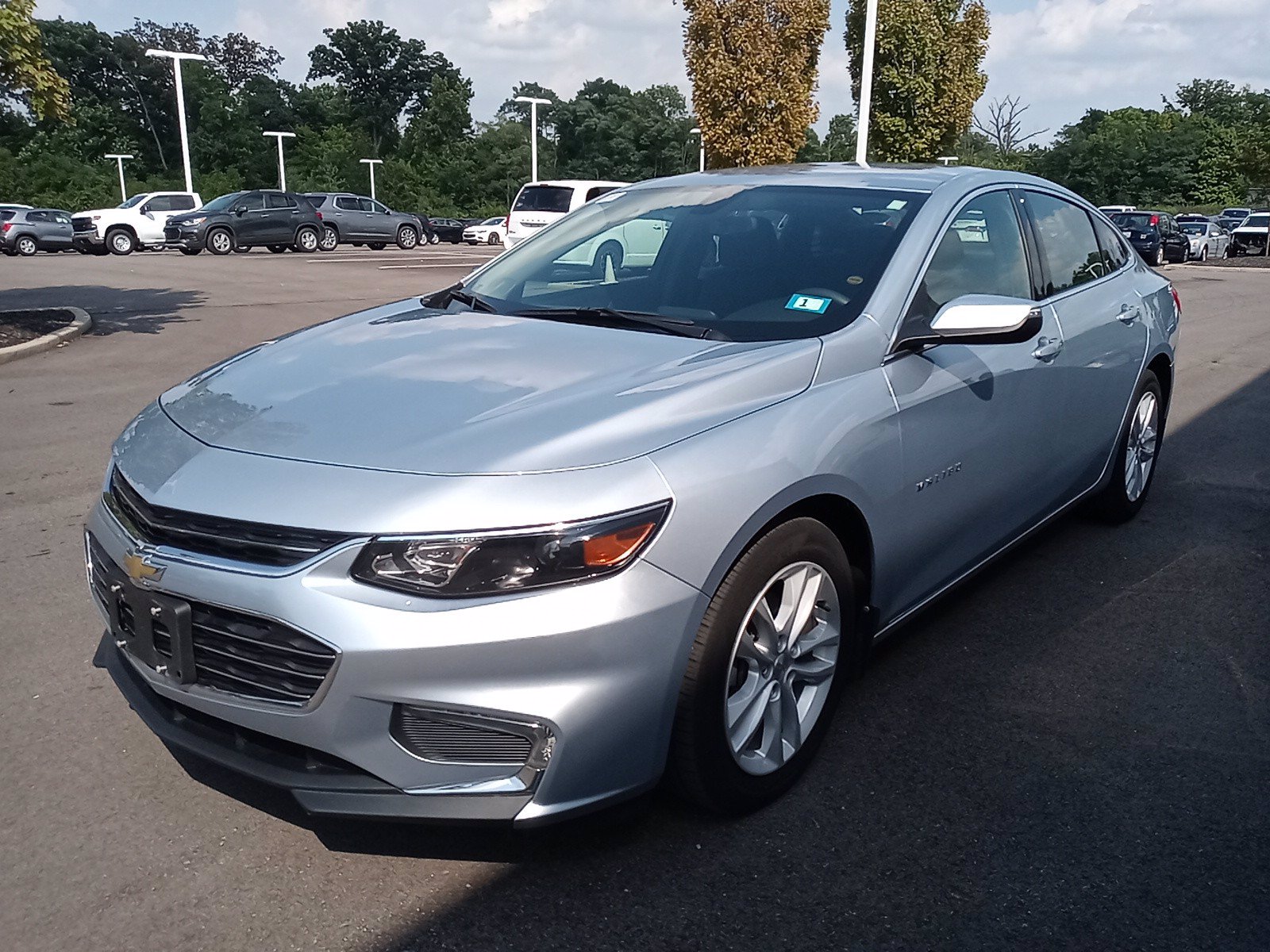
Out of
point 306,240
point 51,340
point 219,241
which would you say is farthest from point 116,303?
point 306,240

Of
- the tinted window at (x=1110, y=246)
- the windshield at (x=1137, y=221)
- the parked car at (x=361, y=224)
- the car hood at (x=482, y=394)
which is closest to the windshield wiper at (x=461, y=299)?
the car hood at (x=482, y=394)

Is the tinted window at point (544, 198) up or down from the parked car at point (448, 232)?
up

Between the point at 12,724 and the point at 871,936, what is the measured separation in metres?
2.48

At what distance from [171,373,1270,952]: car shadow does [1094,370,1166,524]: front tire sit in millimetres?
1110

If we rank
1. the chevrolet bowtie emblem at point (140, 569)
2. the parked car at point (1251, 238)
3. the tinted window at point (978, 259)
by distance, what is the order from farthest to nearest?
the parked car at point (1251, 238)
the tinted window at point (978, 259)
the chevrolet bowtie emblem at point (140, 569)

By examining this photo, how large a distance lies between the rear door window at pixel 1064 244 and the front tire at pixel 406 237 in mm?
32511

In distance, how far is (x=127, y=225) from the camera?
31.8 m

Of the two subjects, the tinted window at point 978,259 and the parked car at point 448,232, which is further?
the parked car at point 448,232

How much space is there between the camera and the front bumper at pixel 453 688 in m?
2.27

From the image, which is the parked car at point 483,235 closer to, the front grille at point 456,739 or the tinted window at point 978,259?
the tinted window at point 978,259

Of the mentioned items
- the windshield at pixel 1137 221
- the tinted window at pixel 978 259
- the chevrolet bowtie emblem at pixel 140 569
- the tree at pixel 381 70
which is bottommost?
the chevrolet bowtie emblem at pixel 140 569

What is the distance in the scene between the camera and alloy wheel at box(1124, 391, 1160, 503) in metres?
5.38

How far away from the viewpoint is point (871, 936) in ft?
8.09

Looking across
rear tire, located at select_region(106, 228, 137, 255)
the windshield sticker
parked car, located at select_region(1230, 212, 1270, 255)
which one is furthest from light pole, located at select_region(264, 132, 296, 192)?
the windshield sticker
